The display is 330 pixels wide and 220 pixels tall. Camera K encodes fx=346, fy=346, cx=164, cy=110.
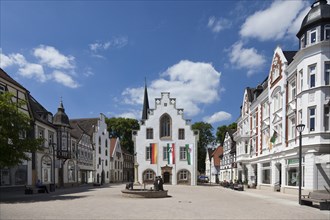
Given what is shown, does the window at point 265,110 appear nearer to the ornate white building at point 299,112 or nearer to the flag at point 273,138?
the ornate white building at point 299,112

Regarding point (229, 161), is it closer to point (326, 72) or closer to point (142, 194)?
point (326, 72)

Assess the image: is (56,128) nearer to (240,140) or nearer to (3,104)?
(3,104)

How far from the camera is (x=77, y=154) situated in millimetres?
51031

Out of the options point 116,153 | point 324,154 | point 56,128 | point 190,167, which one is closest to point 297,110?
point 324,154

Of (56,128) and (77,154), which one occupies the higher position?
(56,128)

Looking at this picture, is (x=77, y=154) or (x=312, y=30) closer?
(x=312, y=30)

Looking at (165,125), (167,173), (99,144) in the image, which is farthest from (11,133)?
(99,144)

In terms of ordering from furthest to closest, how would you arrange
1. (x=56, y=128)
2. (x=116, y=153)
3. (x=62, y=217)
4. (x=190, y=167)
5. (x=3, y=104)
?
(x=116, y=153) → (x=190, y=167) → (x=56, y=128) → (x=3, y=104) → (x=62, y=217)

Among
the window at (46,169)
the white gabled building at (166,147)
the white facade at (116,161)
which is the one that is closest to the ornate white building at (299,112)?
the white gabled building at (166,147)

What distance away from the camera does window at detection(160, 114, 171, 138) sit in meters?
58.6

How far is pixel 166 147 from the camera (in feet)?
189

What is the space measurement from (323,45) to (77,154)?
37.6 m

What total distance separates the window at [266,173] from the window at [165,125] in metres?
22.4

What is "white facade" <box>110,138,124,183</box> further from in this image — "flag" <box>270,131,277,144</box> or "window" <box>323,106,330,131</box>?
"window" <box>323,106,330,131</box>
